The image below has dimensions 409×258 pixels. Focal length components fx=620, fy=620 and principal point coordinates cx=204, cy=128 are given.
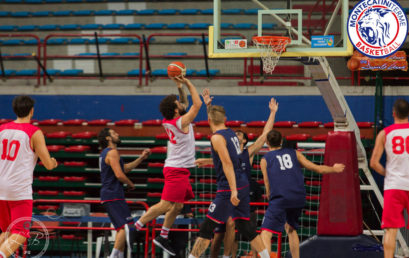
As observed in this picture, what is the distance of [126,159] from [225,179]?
6437 mm

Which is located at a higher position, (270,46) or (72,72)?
(270,46)

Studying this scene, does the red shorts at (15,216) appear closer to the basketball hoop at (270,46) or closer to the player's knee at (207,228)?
the player's knee at (207,228)

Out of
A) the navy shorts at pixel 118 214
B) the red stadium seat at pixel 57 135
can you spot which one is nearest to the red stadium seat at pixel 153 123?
the red stadium seat at pixel 57 135

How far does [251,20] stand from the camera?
57.6 feet

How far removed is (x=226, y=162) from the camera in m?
7.13

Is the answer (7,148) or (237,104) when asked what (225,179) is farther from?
(237,104)

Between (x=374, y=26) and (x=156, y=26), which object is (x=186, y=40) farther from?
(x=374, y=26)

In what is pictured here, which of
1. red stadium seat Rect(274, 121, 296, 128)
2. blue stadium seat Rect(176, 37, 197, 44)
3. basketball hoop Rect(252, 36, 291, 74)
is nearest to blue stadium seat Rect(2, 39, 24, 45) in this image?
blue stadium seat Rect(176, 37, 197, 44)

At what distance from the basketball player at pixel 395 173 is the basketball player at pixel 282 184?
0.81 meters

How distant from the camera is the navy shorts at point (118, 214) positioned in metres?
8.24

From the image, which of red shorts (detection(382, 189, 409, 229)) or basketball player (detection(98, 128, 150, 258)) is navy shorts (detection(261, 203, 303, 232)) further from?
basketball player (detection(98, 128, 150, 258))

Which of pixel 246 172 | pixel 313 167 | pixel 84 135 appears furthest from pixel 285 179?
pixel 84 135

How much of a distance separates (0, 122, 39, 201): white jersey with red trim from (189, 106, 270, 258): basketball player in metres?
2.05

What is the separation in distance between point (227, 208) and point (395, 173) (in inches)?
77.0
